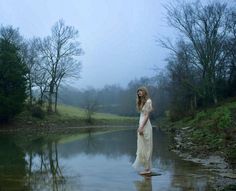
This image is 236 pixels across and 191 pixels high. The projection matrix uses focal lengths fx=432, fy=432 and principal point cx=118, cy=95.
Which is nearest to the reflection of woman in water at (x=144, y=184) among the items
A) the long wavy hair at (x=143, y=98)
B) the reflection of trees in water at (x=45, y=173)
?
the reflection of trees in water at (x=45, y=173)

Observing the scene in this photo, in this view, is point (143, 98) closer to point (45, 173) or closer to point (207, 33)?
point (45, 173)

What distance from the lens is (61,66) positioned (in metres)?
65.7

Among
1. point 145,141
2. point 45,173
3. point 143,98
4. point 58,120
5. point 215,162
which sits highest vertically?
point 58,120

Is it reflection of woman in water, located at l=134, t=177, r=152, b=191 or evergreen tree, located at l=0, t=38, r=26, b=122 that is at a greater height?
evergreen tree, located at l=0, t=38, r=26, b=122

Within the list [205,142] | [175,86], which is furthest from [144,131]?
[175,86]

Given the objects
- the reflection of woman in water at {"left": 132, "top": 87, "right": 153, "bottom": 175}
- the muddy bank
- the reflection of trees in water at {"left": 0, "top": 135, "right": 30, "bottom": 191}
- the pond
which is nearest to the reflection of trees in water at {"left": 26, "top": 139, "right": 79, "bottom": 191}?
the pond

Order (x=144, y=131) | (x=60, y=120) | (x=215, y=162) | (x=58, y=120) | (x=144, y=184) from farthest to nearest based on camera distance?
(x=60, y=120) → (x=58, y=120) → (x=215, y=162) → (x=144, y=131) → (x=144, y=184)

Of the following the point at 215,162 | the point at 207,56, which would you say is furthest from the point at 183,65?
the point at 215,162

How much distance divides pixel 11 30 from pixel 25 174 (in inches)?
1836

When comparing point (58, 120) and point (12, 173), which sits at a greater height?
point (58, 120)

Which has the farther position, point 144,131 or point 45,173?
point 45,173

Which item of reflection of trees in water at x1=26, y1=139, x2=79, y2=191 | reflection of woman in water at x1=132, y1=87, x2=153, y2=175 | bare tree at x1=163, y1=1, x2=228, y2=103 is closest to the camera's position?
reflection of trees in water at x1=26, y1=139, x2=79, y2=191

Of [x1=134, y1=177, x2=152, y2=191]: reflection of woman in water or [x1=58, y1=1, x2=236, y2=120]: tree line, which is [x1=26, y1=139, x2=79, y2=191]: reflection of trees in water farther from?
[x1=58, y1=1, x2=236, y2=120]: tree line

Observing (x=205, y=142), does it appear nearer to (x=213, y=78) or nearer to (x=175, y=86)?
(x=213, y=78)
